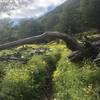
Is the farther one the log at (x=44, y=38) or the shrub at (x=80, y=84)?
the log at (x=44, y=38)

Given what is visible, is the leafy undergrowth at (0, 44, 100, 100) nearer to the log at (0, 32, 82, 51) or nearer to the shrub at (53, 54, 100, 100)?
the shrub at (53, 54, 100, 100)

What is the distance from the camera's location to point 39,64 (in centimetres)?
1869

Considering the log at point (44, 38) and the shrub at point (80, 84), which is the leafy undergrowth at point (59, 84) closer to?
the shrub at point (80, 84)

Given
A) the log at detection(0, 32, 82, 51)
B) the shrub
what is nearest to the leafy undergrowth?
the shrub

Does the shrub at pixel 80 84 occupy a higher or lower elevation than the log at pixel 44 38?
lower

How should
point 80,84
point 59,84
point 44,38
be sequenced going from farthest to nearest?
1. point 44,38
2. point 59,84
3. point 80,84

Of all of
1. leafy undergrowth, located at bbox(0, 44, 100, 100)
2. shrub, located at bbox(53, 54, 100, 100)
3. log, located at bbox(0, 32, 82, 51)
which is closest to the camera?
shrub, located at bbox(53, 54, 100, 100)

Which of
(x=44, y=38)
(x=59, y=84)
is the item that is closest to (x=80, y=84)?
(x=59, y=84)

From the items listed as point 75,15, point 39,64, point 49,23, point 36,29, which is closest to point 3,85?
point 39,64

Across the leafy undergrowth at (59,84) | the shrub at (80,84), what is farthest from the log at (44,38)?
the shrub at (80,84)

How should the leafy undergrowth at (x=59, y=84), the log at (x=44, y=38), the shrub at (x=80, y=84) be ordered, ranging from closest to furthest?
the shrub at (x=80, y=84) → the leafy undergrowth at (x=59, y=84) → the log at (x=44, y=38)

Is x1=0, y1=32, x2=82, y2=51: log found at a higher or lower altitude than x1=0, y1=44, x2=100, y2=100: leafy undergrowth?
higher

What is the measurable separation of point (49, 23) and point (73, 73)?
105310mm

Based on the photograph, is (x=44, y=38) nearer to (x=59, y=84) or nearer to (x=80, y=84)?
(x=59, y=84)
